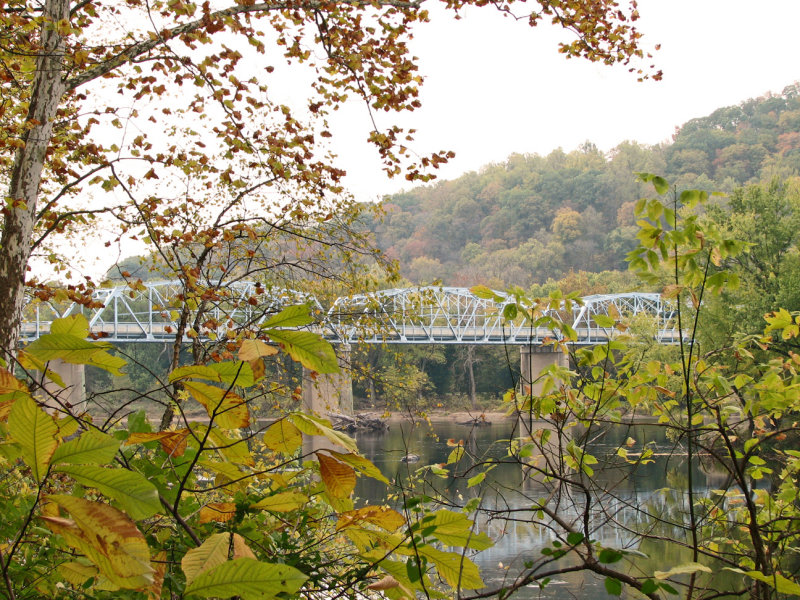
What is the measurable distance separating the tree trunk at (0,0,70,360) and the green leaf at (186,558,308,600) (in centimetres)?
346

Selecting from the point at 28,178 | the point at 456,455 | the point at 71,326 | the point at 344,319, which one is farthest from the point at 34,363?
the point at 344,319

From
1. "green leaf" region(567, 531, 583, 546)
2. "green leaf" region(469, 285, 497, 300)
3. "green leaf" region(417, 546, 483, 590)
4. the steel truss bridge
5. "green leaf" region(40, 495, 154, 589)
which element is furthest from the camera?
the steel truss bridge

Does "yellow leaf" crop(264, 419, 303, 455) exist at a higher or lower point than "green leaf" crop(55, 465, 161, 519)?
lower

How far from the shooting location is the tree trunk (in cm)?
372

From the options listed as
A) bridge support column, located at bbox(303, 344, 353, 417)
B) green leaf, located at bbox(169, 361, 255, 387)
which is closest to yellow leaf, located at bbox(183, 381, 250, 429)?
green leaf, located at bbox(169, 361, 255, 387)

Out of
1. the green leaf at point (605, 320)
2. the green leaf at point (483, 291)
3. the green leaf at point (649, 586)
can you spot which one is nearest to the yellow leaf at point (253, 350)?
the green leaf at point (649, 586)

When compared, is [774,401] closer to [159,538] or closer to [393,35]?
[159,538]

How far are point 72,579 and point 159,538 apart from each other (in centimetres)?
46

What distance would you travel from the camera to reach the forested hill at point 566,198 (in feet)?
242

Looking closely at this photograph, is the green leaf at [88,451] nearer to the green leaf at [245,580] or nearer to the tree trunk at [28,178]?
the green leaf at [245,580]

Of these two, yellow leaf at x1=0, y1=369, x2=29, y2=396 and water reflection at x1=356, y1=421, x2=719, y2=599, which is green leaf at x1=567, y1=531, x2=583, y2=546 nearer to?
water reflection at x1=356, y1=421, x2=719, y2=599

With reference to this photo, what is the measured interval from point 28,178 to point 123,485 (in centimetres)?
370

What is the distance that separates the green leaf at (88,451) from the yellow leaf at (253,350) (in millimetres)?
147

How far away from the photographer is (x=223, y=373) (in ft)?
2.63
